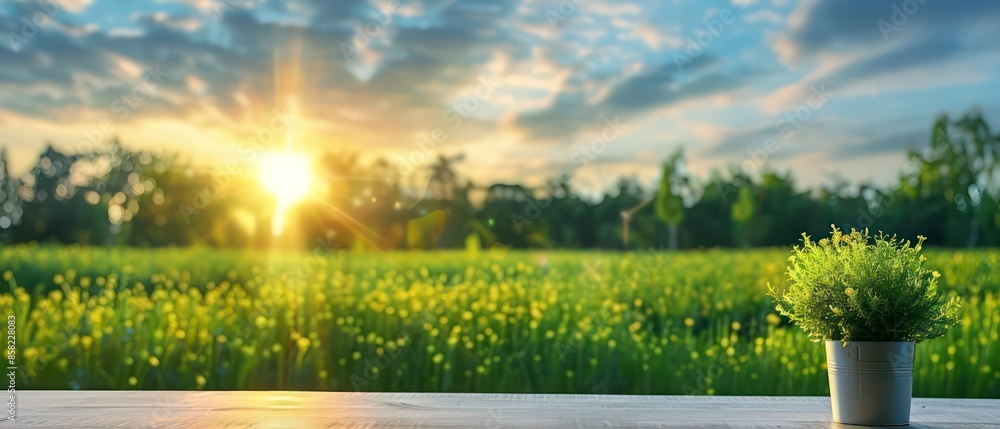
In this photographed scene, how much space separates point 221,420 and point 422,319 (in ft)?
8.90

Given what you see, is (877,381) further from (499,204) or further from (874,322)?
(499,204)

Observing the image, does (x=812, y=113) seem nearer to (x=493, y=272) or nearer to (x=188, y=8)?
(x=493, y=272)

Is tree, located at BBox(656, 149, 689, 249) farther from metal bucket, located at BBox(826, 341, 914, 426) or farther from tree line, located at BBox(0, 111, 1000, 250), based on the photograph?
metal bucket, located at BBox(826, 341, 914, 426)

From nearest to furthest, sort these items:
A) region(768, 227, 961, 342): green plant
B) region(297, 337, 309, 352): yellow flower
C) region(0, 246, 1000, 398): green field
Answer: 1. region(768, 227, 961, 342): green plant
2. region(0, 246, 1000, 398): green field
3. region(297, 337, 309, 352): yellow flower

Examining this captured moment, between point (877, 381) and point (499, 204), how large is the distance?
11.8 ft

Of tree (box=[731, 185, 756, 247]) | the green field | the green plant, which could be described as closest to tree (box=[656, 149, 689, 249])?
the green field

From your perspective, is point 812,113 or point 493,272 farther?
point 493,272

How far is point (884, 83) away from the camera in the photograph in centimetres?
581

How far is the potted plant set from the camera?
2.89 metres

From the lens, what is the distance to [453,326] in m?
5.64

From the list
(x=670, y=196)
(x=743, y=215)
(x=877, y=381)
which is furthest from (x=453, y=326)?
(x=877, y=381)

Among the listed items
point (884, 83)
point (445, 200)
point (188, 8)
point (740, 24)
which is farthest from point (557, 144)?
point (188, 8)

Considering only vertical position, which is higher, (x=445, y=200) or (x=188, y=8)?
(x=188, y=8)

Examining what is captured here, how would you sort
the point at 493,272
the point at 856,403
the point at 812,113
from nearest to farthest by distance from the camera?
the point at 856,403 < the point at 812,113 < the point at 493,272
